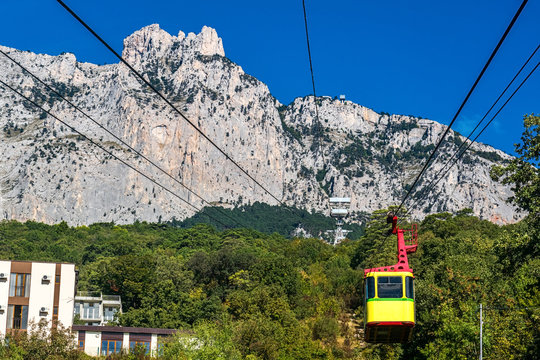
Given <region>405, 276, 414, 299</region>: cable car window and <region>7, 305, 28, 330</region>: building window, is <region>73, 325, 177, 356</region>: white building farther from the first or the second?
<region>405, 276, 414, 299</region>: cable car window

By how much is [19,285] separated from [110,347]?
11.4 meters

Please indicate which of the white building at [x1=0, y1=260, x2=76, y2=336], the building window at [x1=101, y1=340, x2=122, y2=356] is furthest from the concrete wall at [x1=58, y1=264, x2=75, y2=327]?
the building window at [x1=101, y1=340, x2=122, y2=356]

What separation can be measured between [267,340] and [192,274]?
37.5 meters

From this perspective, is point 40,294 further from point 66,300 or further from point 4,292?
point 4,292

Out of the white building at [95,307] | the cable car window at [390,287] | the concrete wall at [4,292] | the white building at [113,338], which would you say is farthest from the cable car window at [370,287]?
the white building at [95,307]

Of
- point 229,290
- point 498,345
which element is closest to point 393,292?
point 498,345

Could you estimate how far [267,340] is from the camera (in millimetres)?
75875

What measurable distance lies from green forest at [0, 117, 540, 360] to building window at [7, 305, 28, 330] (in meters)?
10.5

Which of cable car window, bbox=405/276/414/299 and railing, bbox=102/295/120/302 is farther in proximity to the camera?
railing, bbox=102/295/120/302

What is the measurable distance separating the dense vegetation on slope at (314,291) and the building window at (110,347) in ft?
31.4

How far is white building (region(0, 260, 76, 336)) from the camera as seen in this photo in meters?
78.9

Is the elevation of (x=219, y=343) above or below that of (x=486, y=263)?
below

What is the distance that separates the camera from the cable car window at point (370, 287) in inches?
1563

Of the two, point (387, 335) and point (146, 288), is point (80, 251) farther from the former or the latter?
point (387, 335)
